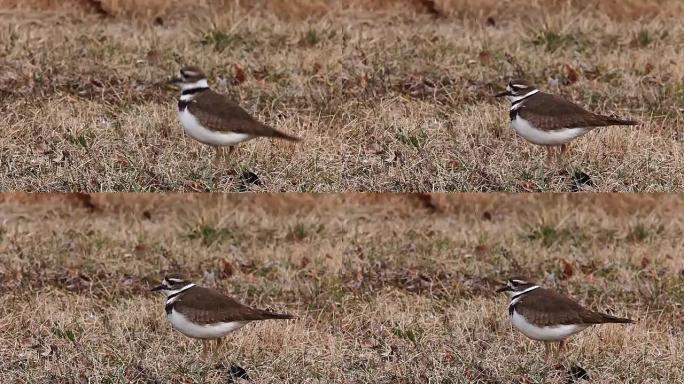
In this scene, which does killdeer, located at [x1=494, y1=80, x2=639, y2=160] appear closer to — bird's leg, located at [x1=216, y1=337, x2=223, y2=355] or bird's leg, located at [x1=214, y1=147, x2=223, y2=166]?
bird's leg, located at [x1=214, y1=147, x2=223, y2=166]

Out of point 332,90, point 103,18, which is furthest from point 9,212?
point 332,90

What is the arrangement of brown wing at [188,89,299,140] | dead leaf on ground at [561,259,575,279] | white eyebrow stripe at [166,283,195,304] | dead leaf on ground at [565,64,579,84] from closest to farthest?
1. brown wing at [188,89,299,140]
2. white eyebrow stripe at [166,283,195,304]
3. dead leaf on ground at [565,64,579,84]
4. dead leaf on ground at [561,259,575,279]

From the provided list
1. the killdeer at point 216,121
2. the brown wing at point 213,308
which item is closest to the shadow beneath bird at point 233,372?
the brown wing at point 213,308

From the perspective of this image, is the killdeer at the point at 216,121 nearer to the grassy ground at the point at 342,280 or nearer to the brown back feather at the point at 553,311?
the grassy ground at the point at 342,280

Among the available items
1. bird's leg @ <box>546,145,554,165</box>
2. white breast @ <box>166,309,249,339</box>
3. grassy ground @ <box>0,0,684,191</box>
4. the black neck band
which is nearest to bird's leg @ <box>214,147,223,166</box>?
grassy ground @ <box>0,0,684,191</box>

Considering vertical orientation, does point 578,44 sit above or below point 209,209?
above

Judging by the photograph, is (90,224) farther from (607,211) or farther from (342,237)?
(607,211)
